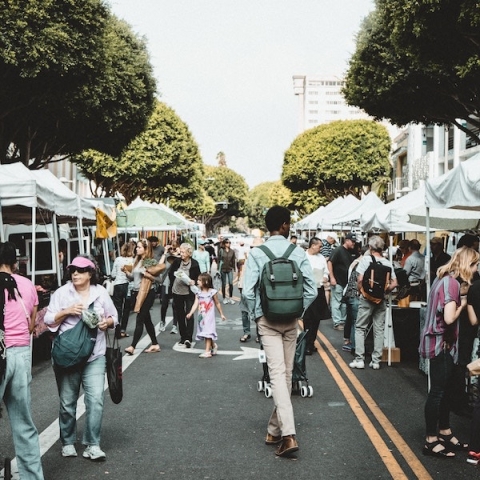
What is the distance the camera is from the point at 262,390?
26.9 ft

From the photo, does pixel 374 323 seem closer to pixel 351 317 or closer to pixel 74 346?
pixel 351 317

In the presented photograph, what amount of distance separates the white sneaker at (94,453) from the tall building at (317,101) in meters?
167

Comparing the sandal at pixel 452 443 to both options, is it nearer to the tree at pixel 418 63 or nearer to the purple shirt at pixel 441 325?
the purple shirt at pixel 441 325

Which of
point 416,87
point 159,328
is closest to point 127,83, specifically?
point 416,87

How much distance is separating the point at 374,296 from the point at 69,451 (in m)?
5.08

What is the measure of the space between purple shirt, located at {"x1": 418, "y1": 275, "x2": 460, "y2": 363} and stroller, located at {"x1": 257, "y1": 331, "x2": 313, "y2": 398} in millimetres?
2197

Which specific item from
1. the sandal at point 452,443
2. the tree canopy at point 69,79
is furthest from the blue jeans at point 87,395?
the tree canopy at point 69,79

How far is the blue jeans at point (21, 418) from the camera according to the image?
456cm

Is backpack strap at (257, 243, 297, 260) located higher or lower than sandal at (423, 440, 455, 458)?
higher

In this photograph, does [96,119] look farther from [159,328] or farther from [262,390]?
[262,390]

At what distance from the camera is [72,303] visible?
5426mm

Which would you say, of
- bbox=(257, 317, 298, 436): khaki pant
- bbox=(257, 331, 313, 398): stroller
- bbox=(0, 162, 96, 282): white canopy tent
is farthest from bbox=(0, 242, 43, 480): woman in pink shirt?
bbox=(0, 162, 96, 282): white canopy tent

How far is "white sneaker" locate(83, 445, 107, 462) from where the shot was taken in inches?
216

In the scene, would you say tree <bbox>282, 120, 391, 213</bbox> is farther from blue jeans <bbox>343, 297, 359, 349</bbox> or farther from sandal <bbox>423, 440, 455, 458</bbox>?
sandal <bbox>423, 440, 455, 458</bbox>
